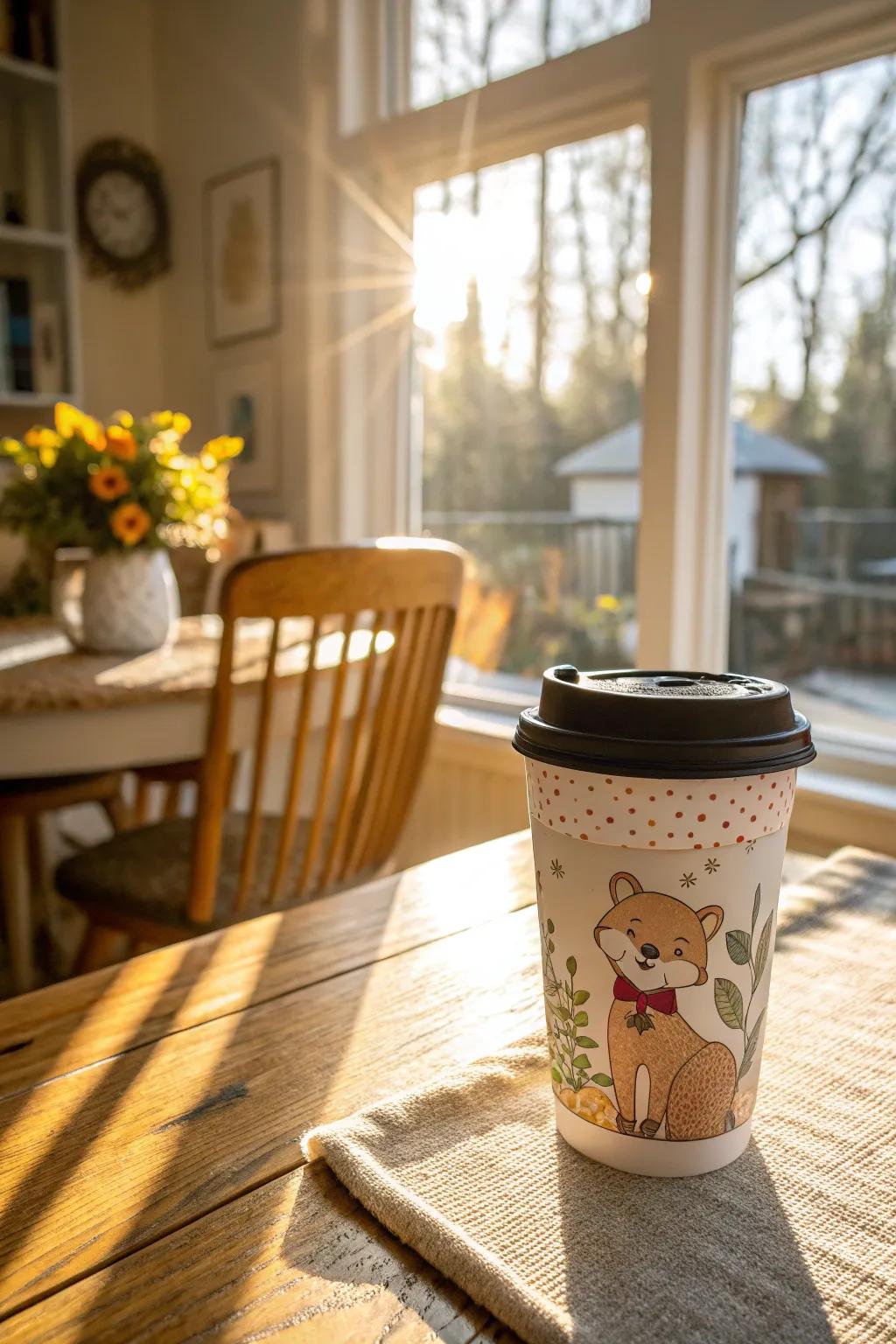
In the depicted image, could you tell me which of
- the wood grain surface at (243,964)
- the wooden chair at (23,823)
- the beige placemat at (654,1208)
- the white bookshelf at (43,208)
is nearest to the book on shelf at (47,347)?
the white bookshelf at (43,208)

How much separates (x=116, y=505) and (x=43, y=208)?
225 cm

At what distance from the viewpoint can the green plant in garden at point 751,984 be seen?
0.39 meters

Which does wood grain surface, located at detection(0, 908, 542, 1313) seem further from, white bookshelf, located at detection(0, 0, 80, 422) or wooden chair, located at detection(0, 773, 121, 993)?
white bookshelf, located at detection(0, 0, 80, 422)

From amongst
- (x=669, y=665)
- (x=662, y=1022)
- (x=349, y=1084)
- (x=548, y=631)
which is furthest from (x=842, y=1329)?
(x=548, y=631)

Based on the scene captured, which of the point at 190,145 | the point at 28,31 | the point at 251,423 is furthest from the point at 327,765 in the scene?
the point at 28,31

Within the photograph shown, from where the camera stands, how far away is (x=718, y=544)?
2.09m

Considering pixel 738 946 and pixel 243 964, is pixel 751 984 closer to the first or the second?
pixel 738 946

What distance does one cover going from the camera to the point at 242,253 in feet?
10.4

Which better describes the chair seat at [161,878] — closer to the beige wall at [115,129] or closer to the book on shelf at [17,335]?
the book on shelf at [17,335]

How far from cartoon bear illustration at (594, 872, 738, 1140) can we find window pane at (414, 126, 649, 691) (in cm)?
191

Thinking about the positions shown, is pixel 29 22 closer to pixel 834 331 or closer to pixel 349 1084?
pixel 834 331

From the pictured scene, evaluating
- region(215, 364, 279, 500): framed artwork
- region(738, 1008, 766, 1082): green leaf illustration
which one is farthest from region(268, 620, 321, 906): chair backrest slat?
region(215, 364, 279, 500): framed artwork

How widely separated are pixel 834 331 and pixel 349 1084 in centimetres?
173

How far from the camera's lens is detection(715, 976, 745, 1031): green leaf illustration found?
1.27 ft
